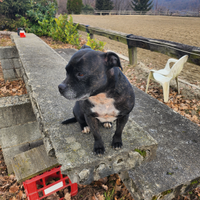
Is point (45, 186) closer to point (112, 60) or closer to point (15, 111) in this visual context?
point (15, 111)

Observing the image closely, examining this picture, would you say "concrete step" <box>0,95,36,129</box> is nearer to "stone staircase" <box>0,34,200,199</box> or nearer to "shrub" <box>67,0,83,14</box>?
"stone staircase" <box>0,34,200,199</box>

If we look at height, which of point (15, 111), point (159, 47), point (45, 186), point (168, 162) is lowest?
point (45, 186)

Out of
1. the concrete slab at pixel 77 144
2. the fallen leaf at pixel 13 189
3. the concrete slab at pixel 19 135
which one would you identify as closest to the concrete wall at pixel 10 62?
the concrete slab at pixel 19 135

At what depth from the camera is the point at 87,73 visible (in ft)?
4.06

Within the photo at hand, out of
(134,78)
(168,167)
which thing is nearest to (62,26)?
(134,78)

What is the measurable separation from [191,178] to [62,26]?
8.58m

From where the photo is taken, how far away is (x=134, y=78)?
19.0 feet

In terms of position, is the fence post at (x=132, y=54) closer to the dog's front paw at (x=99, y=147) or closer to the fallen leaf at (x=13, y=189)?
the dog's front paw at (x=99, y=147)

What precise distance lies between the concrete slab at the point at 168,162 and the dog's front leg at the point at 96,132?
23.8 inches

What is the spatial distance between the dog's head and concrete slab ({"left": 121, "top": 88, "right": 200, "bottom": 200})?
1266 millimetres

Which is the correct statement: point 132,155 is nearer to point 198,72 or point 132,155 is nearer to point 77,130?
point 77,130

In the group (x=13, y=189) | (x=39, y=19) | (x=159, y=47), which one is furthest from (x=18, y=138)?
(x=39, y=19)

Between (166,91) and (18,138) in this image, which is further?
(166,91)

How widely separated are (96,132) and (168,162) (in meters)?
1.14
